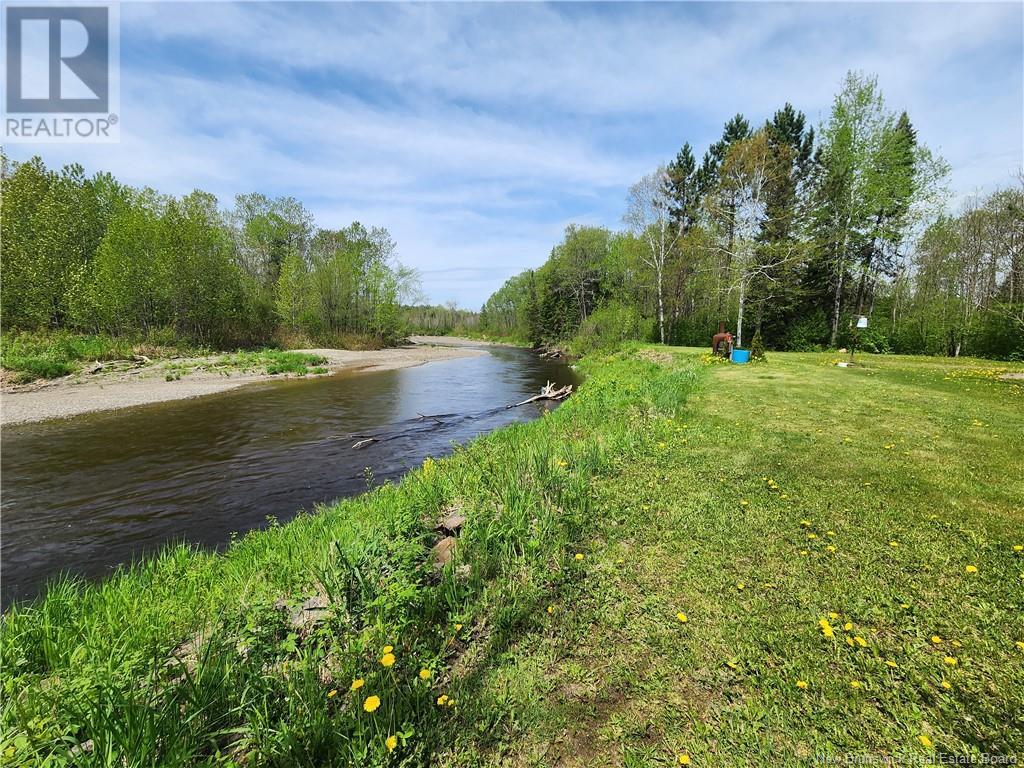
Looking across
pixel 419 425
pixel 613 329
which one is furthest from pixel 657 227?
pixel 419 425

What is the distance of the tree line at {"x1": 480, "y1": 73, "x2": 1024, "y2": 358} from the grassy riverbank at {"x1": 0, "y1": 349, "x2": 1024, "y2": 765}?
54.7ft

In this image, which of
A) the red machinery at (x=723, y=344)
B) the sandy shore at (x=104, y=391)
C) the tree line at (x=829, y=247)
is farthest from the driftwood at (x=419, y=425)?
the tree line at (x=829, y=247)

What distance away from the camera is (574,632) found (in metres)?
3.05

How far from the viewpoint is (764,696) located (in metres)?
2.44

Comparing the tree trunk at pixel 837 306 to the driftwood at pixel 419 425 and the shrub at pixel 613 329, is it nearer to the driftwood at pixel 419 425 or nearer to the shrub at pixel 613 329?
the shrub at pixel 613 329

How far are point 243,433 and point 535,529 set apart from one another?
11.4 metres

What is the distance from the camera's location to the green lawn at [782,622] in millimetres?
2232

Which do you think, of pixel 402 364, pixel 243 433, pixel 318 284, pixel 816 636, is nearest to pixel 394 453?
pixel 243 433

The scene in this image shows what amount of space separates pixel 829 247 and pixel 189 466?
34857 millimetres

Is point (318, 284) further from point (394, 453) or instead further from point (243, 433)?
point (394, 453)

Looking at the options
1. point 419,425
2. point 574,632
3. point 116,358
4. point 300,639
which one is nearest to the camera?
point 300,639

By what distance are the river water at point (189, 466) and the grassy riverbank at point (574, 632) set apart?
1712 millimetres

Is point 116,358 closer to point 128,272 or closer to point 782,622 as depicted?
point 128,272

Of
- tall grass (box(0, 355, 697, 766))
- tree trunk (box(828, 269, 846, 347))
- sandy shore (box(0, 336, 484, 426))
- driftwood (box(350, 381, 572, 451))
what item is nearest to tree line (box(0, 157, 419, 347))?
sandy shore (box(0, 336, 484, 426))
